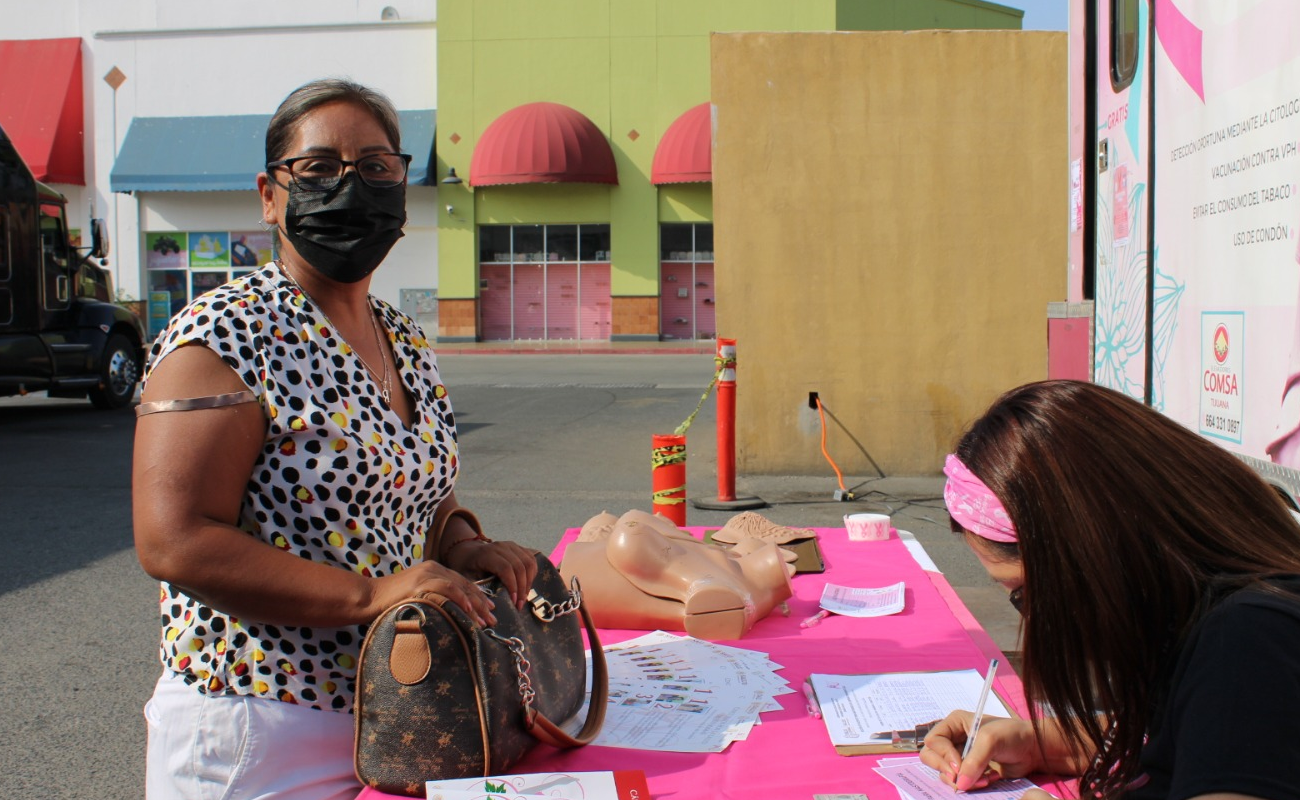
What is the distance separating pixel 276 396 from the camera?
2.00 meters

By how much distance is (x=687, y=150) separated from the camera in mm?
26844

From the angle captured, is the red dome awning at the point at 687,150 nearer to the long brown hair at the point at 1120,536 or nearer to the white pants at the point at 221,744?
the white pants at the point at 221,744

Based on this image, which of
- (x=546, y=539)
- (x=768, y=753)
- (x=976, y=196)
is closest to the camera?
(x=768, y=753)

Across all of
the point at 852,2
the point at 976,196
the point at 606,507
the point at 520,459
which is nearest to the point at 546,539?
the point at 606,507

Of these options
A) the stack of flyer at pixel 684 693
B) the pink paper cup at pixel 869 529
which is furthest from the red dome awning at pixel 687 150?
the stack of flyer at pixel 684 693

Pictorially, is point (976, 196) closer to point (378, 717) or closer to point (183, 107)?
point (378, 717)

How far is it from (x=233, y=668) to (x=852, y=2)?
2867 cm

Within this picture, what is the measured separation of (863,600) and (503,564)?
5.97 feet

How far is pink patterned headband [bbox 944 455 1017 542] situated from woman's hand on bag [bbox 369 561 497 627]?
0.91 metres

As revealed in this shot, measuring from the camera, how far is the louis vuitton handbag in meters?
2.03

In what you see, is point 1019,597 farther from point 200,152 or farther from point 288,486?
point 200,152

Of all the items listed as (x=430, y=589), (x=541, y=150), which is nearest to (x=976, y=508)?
(x=430, y=589)

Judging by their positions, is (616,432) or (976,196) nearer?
(976,196)

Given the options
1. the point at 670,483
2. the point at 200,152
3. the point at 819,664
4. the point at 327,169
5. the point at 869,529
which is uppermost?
the point at 200,152
